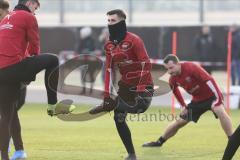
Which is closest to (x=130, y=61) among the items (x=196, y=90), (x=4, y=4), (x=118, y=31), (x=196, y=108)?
(x=118, y=31)

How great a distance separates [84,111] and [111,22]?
829 centimetres

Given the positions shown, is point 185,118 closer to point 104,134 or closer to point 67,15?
point 104,134

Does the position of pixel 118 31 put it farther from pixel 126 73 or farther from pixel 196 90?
pixel 196 90

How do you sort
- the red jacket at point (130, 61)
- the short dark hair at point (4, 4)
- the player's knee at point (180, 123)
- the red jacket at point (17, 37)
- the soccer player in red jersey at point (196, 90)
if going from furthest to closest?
the player's knee at point (180, 123) → the soccer player in red jersey at point (196, 90) → the red jacket at point (130, 61) → the short dark hair at point (4, 4) → the red jacket at point (17, 37)

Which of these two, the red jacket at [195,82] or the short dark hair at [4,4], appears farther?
the red jacket at [195,82]

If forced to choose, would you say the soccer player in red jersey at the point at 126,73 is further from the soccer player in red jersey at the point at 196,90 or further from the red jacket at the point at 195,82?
the red jacket at the point at 195,82

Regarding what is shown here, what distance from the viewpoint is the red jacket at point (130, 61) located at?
11.2 m

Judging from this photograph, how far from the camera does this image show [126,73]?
11562 millimetres

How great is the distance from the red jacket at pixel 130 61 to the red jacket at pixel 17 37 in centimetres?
166

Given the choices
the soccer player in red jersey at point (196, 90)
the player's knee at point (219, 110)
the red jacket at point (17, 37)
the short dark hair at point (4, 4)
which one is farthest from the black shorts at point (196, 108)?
the red jacket at point (17, 37)

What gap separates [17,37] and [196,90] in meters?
4.08

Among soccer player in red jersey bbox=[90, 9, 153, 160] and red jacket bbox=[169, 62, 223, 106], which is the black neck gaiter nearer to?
soccer player in red jersey bbox=[90, 9, 153, 160]

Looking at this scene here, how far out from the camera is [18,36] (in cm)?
997

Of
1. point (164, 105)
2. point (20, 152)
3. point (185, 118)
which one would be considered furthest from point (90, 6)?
point (20, 152)
